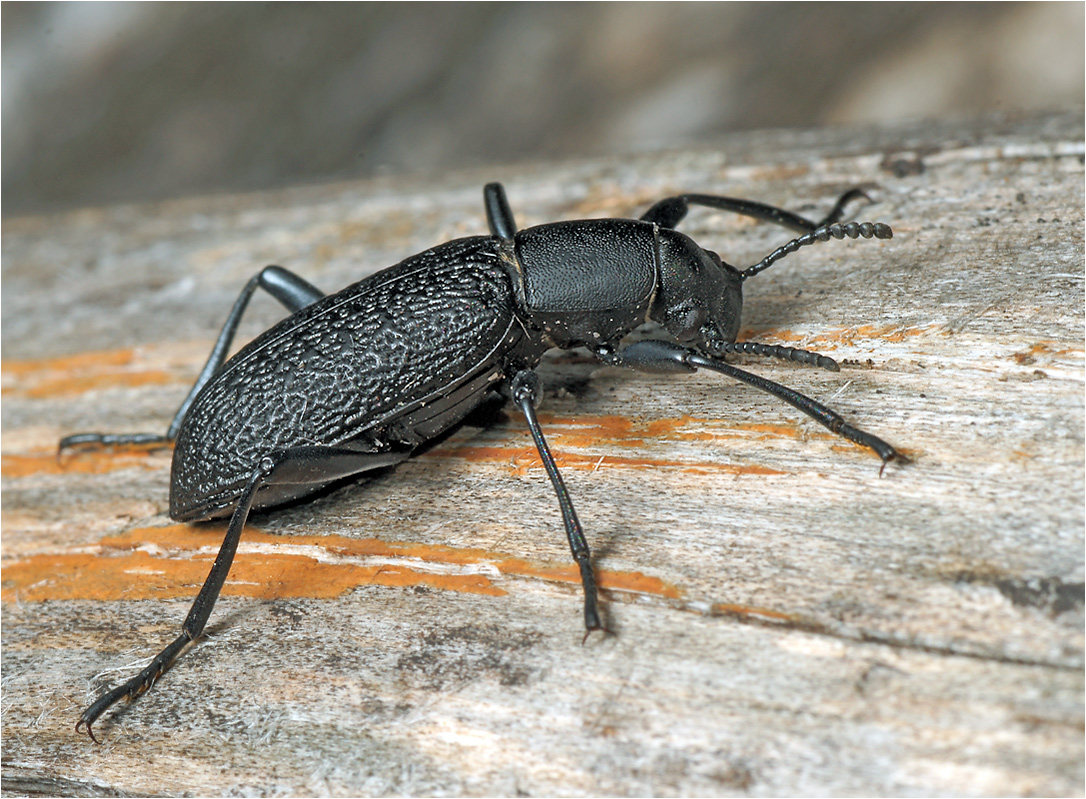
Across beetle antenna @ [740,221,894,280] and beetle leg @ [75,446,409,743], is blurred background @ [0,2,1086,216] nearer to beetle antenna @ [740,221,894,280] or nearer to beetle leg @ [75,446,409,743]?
beetle antenna @ [740,221,894,280]

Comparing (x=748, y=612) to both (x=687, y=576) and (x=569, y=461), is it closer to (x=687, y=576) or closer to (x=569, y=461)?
(x=687, y=576)

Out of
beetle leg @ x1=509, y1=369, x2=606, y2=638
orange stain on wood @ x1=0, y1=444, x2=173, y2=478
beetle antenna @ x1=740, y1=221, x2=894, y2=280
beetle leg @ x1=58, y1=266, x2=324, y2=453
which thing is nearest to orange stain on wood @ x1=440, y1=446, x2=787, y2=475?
beetle leg @ x1=509, y1=369, x2=606, y2=638

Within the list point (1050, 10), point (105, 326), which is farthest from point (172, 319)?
point (1050, 10)

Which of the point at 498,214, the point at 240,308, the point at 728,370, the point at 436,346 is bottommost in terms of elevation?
the point at 728,370

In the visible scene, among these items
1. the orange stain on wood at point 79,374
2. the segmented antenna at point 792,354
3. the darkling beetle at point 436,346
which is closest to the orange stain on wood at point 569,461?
the darkling beetle at point 436,346

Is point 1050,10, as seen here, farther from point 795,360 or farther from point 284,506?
point 284,506

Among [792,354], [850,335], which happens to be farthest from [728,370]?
[850,335]
